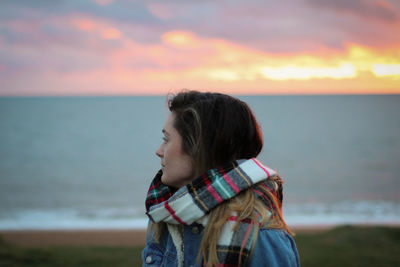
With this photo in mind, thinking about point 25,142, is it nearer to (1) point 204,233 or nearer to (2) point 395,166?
(2) point 395,166

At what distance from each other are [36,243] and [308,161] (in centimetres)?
2288

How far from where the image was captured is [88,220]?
12.3 m

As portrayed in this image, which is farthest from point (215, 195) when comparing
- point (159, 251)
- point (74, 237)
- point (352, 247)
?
point (74, 237)

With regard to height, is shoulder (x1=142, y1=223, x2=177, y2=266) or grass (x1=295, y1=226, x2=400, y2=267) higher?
shoulder (x1=142, y1=223, x2=177, y2=266)

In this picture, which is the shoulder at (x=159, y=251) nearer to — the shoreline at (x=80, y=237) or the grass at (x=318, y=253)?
the grass at (x=318, y=253)

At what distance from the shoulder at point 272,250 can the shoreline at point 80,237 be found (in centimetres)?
688

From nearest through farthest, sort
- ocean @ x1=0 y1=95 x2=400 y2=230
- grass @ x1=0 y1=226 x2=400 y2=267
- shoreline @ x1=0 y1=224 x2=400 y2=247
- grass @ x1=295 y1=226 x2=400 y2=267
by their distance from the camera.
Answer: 1. grass @ x1=0 y1=226 x2=400 y2=267
2. grass @ x1=295 y1=226 x2=400 y2=267
3. shoreline @ x1=0 y1=224 x2=400 y2=247
4. ocean @ x1=0 y1=95 x2=400 y2=230

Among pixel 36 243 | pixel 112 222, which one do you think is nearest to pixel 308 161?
pixel 112 222

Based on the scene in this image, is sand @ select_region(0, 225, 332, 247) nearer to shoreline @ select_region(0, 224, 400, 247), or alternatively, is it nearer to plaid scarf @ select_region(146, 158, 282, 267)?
shoreline @ select_region(0, 224, 400, 247)

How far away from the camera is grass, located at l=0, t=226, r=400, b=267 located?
14.5 ft

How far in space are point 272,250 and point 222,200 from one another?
0.84 feet

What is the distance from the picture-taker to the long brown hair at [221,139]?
134 cm

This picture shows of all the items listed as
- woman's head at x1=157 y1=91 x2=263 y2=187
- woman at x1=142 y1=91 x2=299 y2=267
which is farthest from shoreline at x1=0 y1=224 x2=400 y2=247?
woman's head at x1=157 y1=91 x2=263 y2=187

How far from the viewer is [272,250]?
1.33 m
